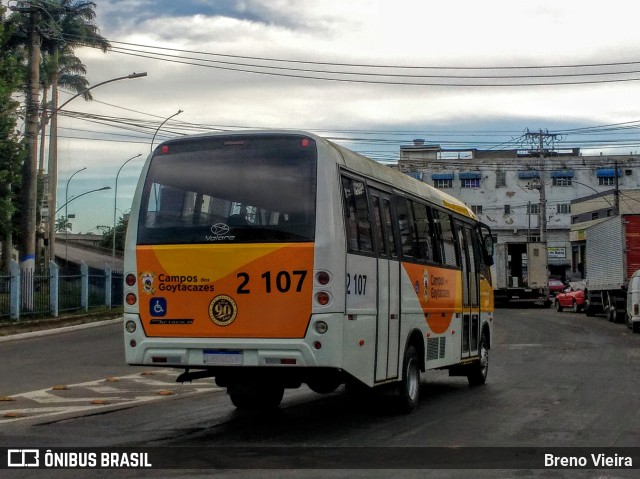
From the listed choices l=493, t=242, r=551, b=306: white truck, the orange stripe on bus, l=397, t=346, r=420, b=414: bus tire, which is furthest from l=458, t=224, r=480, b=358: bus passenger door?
l=493, t=242, r=551, b=306: white truck

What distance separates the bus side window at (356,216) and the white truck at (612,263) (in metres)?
26.7

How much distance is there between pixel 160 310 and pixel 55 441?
5.51 feet

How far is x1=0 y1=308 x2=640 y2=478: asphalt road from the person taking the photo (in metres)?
9.80

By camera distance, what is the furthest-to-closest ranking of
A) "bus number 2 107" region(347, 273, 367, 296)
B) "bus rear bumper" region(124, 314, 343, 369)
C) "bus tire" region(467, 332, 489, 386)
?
"bus tire" region(467, 332, 489, 386)
"bus number 2 107" region(347, 273, 367, 296)
"bus rear bumper" region(124, 314, 343, 369)

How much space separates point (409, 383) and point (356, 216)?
2.61 meters

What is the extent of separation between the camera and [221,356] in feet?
32.9

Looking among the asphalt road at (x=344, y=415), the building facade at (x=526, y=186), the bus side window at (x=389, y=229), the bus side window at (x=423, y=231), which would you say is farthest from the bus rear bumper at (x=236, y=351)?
the building facade at (x=526, y=186)

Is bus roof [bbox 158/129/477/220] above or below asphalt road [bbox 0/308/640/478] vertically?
above

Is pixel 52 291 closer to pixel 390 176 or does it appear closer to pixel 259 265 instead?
pixel 390 176

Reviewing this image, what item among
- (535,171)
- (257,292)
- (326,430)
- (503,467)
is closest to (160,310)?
(257,292)

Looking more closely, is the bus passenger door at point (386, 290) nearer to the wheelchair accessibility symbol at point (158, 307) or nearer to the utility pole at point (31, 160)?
the wheelchair accessibility symbol at point (158, 307)

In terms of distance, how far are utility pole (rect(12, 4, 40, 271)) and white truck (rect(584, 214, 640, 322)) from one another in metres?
20.9

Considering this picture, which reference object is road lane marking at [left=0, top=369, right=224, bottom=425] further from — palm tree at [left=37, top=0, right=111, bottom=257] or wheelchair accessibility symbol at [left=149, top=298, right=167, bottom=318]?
palm tree at [left=37, top=0, right=111, bottom=257]

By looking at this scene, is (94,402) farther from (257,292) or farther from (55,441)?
(257,292)
